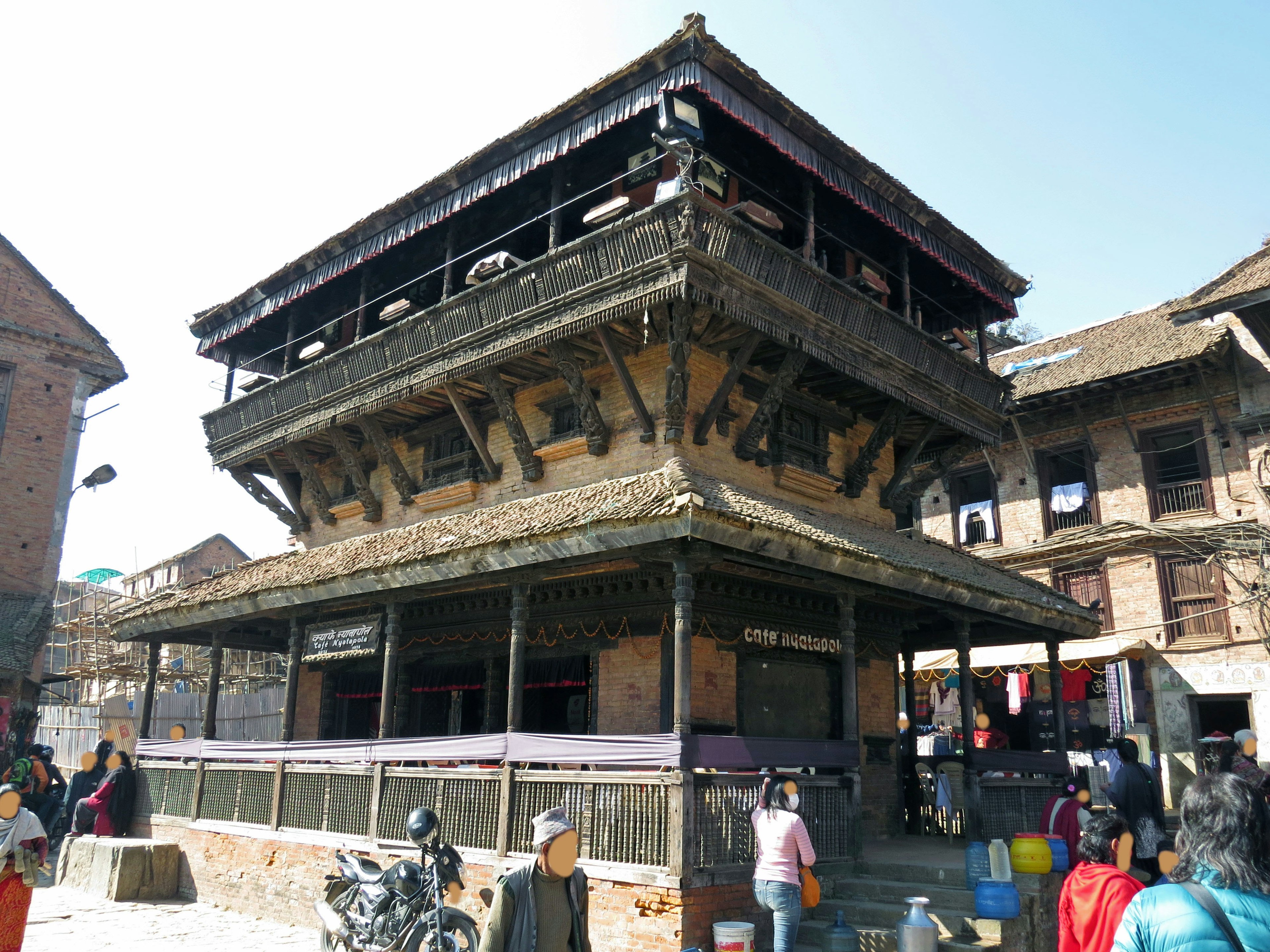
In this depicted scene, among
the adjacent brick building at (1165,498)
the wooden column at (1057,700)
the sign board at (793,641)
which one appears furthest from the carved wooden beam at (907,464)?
the adjacent brick building at (1165,498)

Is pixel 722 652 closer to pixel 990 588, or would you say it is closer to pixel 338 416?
pixel 990 588

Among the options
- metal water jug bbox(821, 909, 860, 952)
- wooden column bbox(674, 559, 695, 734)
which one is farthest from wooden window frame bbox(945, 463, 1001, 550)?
metal water jug bbox(821, 909, 860, 952)

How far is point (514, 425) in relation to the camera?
14.6 meters

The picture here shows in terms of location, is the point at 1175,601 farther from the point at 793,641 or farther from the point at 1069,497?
the point at 793,641

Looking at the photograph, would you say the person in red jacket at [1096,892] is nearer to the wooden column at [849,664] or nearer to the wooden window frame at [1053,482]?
the wooden column at [849,664]

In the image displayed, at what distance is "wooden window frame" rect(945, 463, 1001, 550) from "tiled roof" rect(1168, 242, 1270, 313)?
8289mm

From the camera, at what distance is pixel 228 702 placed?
2730cm

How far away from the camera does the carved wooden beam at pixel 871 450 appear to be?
15570mm

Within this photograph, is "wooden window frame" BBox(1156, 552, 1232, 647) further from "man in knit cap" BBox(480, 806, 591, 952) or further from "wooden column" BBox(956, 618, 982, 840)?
"man in knit cap" BBox(480, 806, 591, 952)

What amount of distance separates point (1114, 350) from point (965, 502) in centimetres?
579

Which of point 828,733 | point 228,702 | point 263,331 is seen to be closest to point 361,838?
point 828,733

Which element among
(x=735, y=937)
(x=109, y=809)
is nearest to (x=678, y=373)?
(x=735, y=937)

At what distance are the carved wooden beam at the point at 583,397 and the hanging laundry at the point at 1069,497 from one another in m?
16.7

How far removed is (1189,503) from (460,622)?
1844cm
